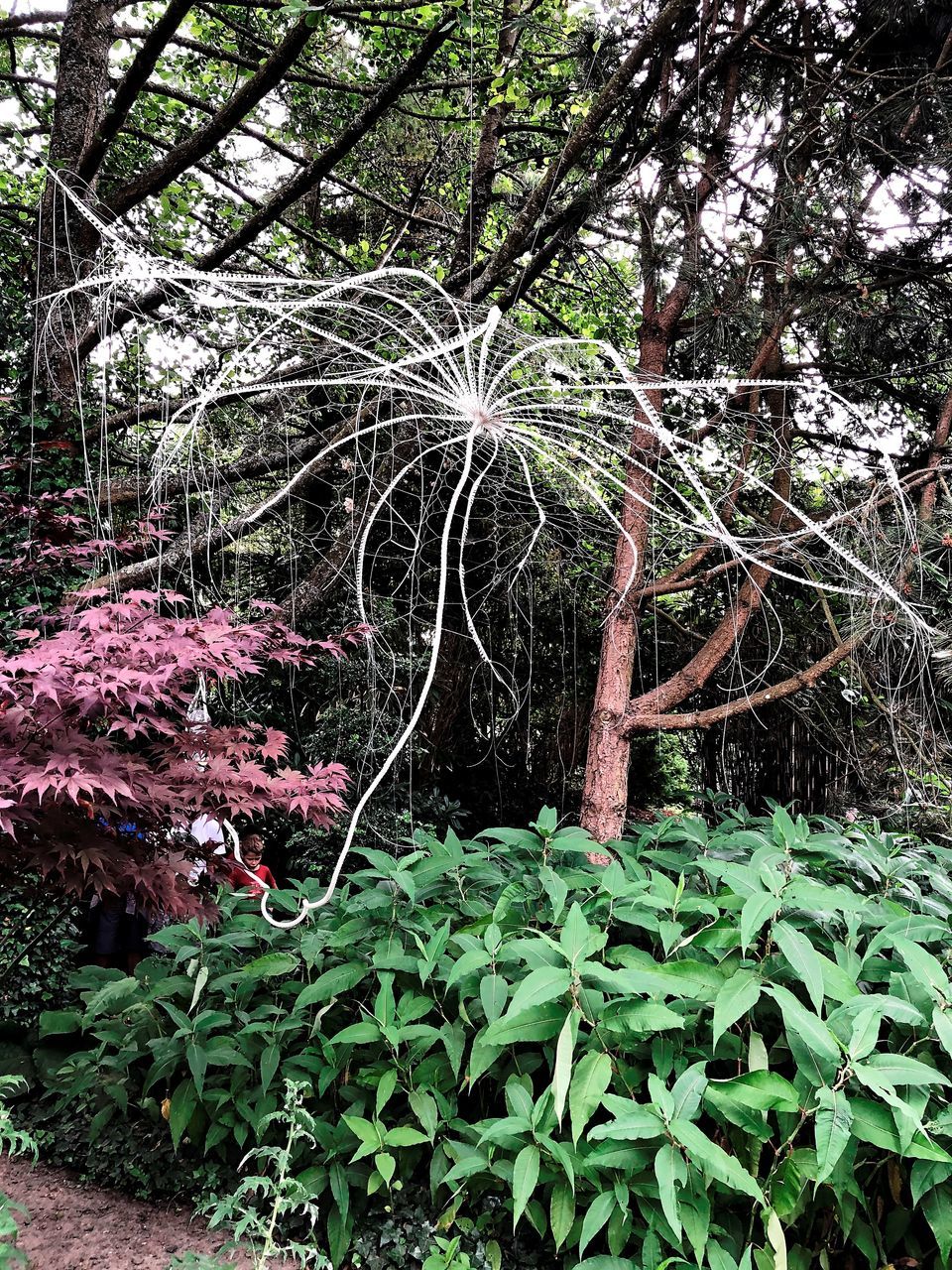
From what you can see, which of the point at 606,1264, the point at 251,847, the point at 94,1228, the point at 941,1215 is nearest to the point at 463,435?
the point at 251,847

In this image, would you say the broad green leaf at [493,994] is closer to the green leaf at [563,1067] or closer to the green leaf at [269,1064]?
the green leaf at [563,1067]

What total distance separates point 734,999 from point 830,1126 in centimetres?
29

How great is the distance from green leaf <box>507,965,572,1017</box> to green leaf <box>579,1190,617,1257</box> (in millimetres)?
423

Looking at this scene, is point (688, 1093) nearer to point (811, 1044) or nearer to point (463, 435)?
Answer: point (811, 1044)

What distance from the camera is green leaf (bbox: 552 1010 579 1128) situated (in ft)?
5.63

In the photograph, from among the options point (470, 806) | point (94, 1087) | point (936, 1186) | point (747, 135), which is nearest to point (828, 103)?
point (747, 135)

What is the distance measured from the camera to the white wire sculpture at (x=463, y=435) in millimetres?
2059

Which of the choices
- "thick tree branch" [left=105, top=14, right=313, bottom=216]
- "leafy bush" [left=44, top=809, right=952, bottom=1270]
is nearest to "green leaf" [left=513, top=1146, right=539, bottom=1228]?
"leafy bush" [left=44, top=809, right=952, bottom=1270]

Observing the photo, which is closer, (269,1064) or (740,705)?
(269,1064)

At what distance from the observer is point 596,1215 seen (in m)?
1.72

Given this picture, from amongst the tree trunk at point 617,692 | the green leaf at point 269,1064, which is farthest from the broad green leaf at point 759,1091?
the tree trunk at point 617,692

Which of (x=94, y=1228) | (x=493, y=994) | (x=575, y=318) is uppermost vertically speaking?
(x=575, y=318)

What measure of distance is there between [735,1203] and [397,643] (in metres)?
3.63

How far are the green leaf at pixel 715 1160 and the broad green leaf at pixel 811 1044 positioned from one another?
263mm
